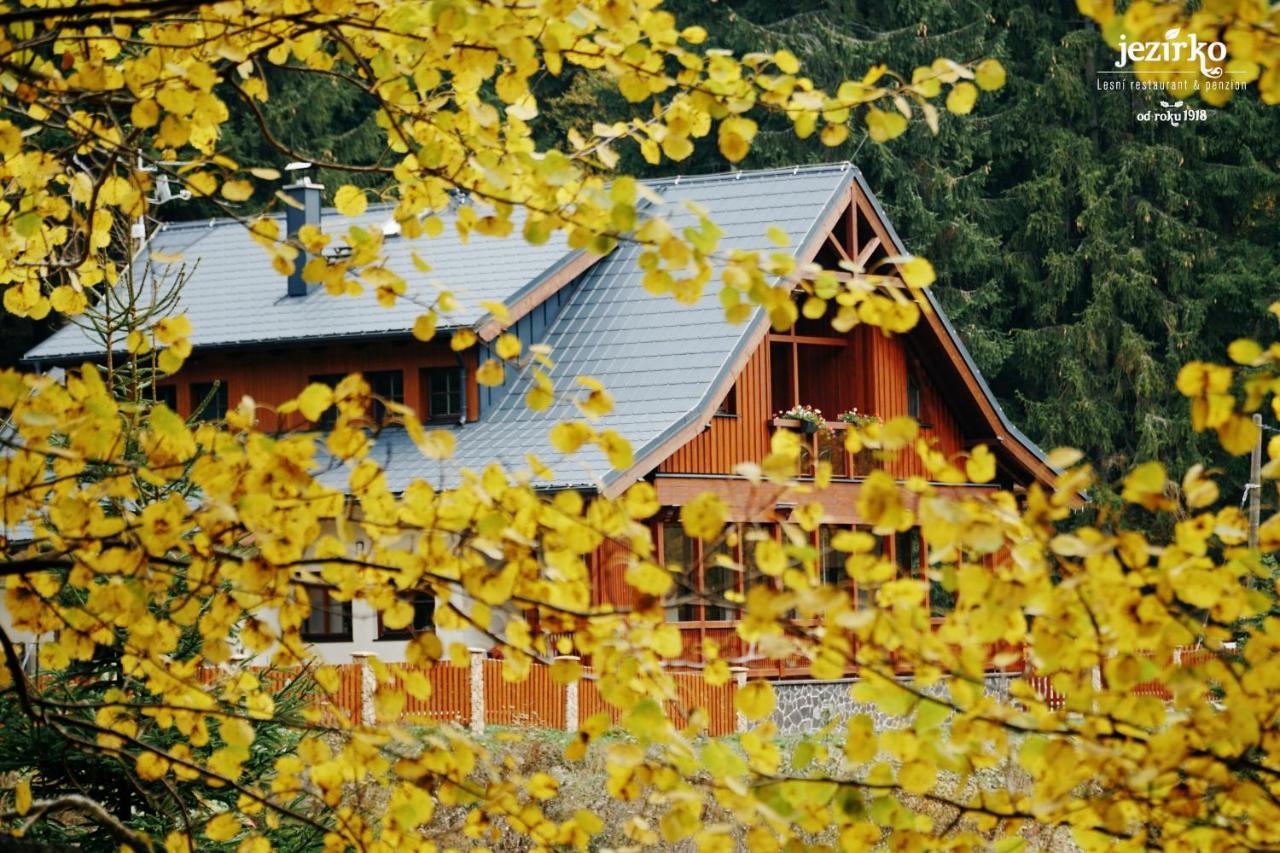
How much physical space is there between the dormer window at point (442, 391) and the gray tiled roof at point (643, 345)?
2.17 ft

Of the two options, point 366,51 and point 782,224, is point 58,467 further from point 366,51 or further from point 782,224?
point 782,224

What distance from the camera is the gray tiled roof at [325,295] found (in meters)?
21.7

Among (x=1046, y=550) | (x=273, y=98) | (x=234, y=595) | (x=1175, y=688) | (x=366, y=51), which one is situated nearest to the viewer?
(x=1175, y=688)

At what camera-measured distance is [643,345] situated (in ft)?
70.3

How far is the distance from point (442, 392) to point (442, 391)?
0.5 inches

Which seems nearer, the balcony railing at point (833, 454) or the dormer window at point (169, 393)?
the balcony railing at point (833, 454)

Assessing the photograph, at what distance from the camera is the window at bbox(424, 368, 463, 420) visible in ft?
73.1

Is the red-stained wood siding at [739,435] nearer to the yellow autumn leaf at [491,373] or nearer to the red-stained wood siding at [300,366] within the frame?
the red-stained wood siding at [300,366]

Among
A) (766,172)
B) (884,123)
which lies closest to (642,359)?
(766,172)

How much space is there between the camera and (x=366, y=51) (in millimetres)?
4129

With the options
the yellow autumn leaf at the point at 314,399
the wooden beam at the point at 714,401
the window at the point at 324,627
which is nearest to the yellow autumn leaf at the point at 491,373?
the yellow autumn leaf at the point at 314,399

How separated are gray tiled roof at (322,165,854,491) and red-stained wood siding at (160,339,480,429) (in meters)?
0.82

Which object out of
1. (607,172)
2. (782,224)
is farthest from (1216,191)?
(607,172)

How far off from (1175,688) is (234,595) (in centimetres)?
175
